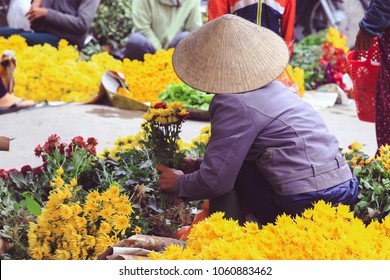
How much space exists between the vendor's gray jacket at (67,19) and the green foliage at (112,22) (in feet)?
7.29

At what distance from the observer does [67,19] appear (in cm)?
689

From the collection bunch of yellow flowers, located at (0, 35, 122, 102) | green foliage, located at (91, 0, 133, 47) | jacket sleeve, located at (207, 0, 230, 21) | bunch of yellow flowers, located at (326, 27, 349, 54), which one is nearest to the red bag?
jacket sleeve, located at (207, 0, 230, 21)

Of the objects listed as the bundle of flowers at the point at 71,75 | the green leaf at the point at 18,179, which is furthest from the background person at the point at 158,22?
the green leaf at the point at 18,179

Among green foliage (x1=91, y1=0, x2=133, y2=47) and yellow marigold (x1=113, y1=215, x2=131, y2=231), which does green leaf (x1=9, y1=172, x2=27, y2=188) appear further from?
green foliage (x1=91, y1=0, x2=133, y2=47)

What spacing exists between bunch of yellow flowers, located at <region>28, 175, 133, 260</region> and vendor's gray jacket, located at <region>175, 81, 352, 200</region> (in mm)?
286

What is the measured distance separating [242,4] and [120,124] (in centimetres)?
162

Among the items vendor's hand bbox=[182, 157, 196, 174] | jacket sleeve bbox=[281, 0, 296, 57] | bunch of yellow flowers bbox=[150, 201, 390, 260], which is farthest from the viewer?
jacket sleeve bbox=[281, 0, 296, 57]

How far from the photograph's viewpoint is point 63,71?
20.9 feet

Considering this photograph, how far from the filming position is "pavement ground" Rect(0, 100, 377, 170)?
16.8 ft

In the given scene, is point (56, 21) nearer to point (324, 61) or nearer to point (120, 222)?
point (324, 61)

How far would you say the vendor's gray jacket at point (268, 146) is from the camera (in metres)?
2.66

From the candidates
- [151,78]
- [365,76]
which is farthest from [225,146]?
[151,78]
